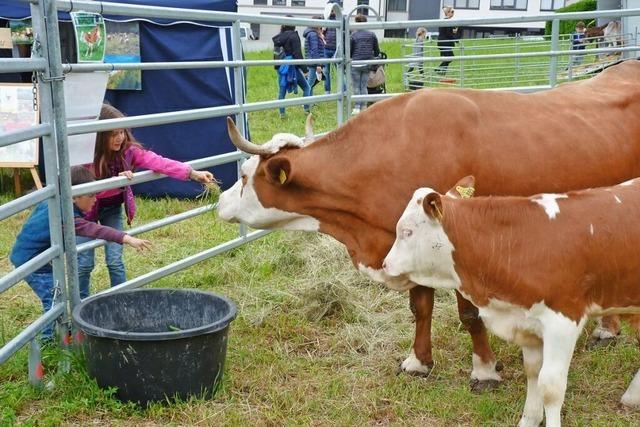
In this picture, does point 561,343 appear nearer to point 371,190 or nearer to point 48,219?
point 371,190

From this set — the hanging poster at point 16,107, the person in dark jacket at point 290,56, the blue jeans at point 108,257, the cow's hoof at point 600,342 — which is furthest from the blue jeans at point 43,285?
the person in dark jacket at point 290,56

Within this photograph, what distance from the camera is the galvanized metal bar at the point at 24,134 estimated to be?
3348 mm

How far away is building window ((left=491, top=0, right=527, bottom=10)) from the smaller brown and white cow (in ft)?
128

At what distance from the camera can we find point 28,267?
3.67 meters

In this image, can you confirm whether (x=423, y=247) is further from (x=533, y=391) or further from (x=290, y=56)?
(x=290, y=56)

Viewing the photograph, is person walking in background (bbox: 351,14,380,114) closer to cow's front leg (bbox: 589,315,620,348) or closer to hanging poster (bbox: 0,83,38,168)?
hanging poster (bbox: 0,83,38,168)

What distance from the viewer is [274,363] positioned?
4293 millimetres

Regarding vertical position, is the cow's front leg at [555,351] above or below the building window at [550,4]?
below

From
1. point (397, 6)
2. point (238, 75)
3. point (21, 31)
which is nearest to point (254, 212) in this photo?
point (238, 75)

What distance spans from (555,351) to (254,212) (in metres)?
1.75

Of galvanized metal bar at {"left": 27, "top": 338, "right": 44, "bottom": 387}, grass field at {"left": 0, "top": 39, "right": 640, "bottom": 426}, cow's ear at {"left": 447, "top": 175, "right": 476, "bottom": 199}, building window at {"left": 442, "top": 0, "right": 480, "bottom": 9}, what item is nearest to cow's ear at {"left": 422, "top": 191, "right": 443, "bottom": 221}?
cow's ear at {"left": 447, "top": 175, "right": 476, "bottom": 199}

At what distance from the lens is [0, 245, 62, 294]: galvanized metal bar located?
3.47 metres

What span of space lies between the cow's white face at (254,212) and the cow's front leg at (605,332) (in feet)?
5.80

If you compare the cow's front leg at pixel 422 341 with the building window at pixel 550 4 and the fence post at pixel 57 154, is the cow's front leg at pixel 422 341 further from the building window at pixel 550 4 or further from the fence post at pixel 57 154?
the building window at pixel 550 4
